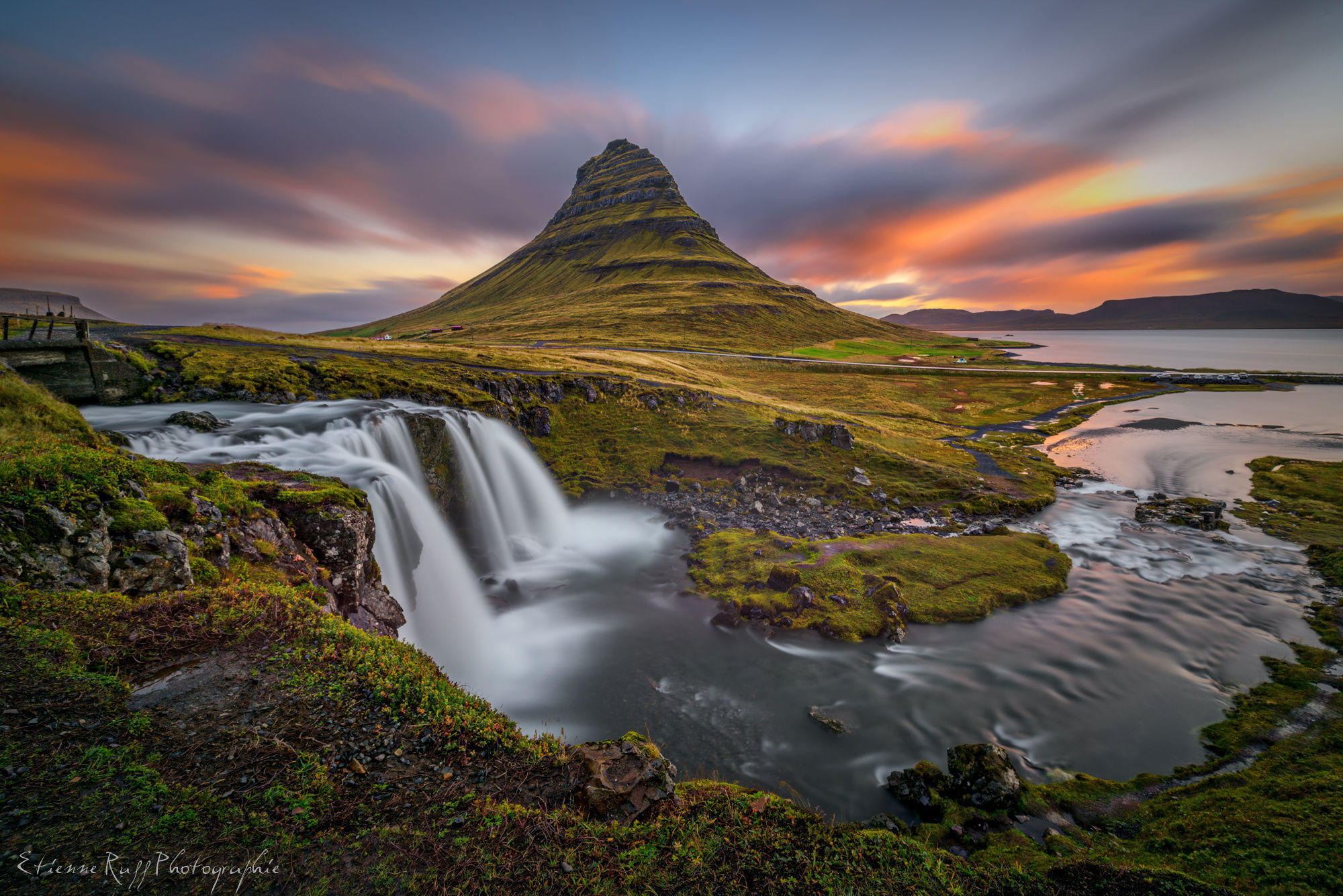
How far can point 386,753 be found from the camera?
6.77m

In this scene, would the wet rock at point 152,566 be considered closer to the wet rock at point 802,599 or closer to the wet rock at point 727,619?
the wet rock at point 727,619

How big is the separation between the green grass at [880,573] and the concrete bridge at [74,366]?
103 ft

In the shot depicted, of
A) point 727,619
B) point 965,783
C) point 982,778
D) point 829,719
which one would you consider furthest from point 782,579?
point 982,778

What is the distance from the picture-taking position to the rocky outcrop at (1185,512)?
27.8 meters

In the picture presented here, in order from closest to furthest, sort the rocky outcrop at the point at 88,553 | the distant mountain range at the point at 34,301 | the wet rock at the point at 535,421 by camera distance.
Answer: the rocky outcrop at the point at 88,553 → the wet rock at the point at 535,421 → the distant mountain range at the point at 34,301

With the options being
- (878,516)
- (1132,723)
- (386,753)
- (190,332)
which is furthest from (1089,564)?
(190,332)

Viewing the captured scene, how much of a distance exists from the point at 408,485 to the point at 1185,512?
46.0 metres

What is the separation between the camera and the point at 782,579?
20.5 metres

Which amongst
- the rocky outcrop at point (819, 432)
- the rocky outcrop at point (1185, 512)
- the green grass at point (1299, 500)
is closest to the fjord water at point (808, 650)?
the rocky outcrop at point (1185, 512)

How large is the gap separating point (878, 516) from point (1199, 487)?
28148 mm

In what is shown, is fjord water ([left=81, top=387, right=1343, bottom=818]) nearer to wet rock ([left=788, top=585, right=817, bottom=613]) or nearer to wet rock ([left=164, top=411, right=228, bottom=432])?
wet rock ([left=164, top=411, right=228, bottom=432])

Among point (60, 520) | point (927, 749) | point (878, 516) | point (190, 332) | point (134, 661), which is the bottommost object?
point (927, 749)

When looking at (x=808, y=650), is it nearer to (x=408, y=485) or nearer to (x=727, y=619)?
(x=727, y=619)

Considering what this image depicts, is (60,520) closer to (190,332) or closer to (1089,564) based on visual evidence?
(1089,564)
